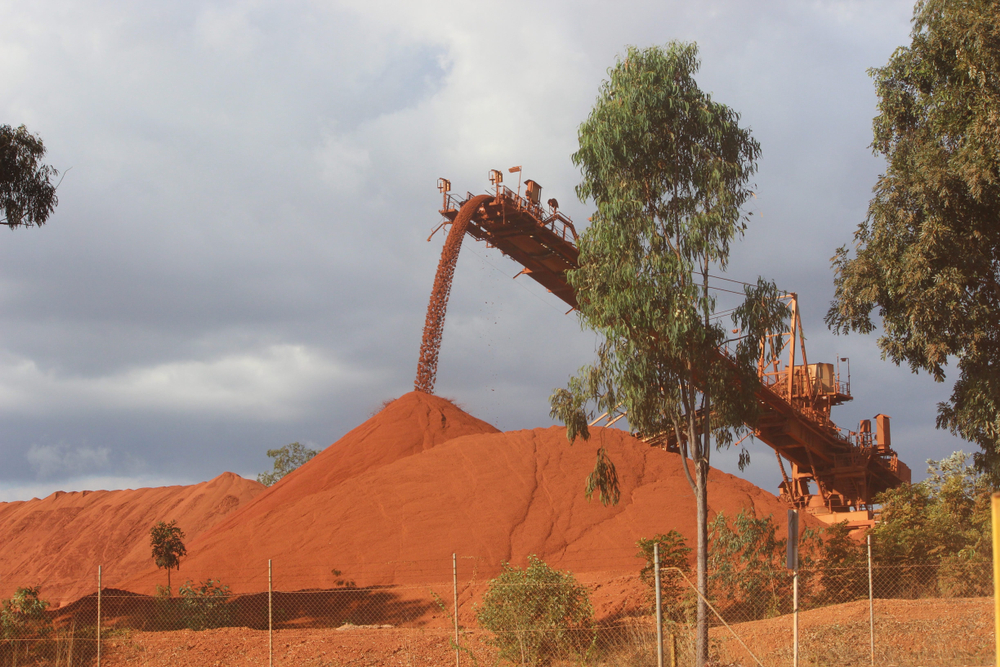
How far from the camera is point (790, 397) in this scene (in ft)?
101

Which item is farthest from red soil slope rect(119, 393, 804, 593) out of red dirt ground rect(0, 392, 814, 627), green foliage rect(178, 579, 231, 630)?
green foliage rect(178, 579, 231, 630)

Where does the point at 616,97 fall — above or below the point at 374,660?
above

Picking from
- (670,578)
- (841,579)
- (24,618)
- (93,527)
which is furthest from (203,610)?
(93,527)

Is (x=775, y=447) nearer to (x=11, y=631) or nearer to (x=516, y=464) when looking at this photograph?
(x=516, y=464)

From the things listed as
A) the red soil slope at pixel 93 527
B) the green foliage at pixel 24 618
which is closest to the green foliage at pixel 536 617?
the green foliage at pixel 24 618

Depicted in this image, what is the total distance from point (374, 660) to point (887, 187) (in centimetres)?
1374

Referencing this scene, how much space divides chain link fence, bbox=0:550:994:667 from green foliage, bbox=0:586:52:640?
0.11 ft

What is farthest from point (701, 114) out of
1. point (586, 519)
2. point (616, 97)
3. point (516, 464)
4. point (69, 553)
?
point (69, 553)

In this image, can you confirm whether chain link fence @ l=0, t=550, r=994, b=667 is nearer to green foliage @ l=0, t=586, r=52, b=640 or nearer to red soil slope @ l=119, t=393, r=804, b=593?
green foliage @ l=0, t=586, r=52, b=640

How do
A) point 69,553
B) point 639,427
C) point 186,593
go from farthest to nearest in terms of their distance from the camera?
point 69,553
point 186,593
point 639,427

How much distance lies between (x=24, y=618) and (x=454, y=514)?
1311cm

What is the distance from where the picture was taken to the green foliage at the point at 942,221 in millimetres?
15859

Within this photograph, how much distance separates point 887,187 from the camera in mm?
17656

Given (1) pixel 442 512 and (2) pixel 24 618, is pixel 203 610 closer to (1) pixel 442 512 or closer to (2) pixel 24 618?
(2) pixel 24 618
